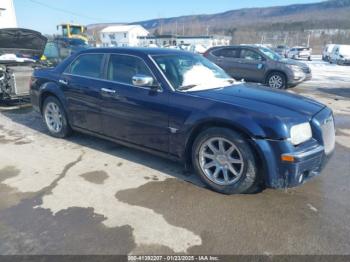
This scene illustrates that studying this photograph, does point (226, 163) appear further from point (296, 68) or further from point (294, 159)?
point (296, 68)

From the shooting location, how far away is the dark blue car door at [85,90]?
178 inches

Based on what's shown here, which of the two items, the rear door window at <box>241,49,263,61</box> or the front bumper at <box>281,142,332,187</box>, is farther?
the rear door window at <box>241,49,263,61</box>

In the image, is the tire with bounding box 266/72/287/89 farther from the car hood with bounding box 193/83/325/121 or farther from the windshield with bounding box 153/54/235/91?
the car hood with bounding box 193/83/325/121

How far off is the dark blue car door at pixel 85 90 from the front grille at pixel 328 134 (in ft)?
9.72

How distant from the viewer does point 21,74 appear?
7402 mm

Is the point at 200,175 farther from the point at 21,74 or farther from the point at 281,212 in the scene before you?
the point at 21,74

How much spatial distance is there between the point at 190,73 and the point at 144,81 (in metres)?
0.71

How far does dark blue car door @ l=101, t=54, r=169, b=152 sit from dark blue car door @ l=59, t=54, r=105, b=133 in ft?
0.55

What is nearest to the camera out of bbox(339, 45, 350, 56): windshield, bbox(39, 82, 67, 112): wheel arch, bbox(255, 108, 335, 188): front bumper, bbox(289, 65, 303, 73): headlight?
bbox(255, 108, 335, 188): front bumper


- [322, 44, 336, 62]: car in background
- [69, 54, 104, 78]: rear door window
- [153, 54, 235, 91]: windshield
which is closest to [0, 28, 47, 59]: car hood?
[69, 54, 104, 78]: rear door window

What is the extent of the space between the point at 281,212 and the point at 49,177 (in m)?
2.86

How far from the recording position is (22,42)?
27.4 ft

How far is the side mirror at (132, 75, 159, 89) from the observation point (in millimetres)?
3715

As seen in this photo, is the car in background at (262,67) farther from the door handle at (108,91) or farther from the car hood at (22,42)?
the door handle at (108,91)
